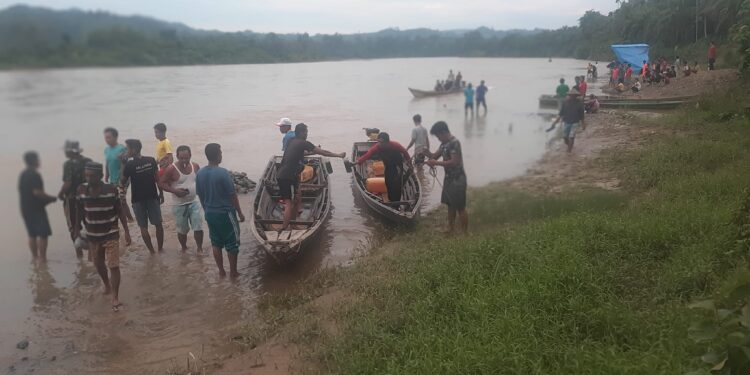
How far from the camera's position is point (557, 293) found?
4086mm

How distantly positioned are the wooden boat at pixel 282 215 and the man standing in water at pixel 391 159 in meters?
1.06

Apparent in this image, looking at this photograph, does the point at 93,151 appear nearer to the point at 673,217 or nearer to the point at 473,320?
the point at 473,320

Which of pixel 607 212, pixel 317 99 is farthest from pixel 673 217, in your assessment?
pixel 317 99

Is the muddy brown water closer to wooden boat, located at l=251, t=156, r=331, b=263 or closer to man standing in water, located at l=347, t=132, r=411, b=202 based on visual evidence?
wooden boat, located at l=251, t=156, r=331, b=263

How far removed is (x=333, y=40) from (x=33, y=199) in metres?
39.2

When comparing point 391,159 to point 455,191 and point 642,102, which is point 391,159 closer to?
point 455,191

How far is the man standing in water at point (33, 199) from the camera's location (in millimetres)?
4453

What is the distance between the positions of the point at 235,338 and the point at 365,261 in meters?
2.12

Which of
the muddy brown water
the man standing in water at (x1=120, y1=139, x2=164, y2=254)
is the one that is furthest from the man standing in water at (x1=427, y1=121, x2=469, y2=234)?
the man standing in water at (x1=120, y1=139, x2=164, y2=254)

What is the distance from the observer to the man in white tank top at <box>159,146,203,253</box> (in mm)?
6762

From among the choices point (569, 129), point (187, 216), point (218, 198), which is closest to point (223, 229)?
point (218, 198)

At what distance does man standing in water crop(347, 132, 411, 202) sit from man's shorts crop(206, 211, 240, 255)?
2.25 m

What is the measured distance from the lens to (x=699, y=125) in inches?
446

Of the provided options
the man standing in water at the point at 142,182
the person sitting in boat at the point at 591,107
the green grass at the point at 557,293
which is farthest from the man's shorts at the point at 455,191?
the person sitting in boat at the point at 591,107
